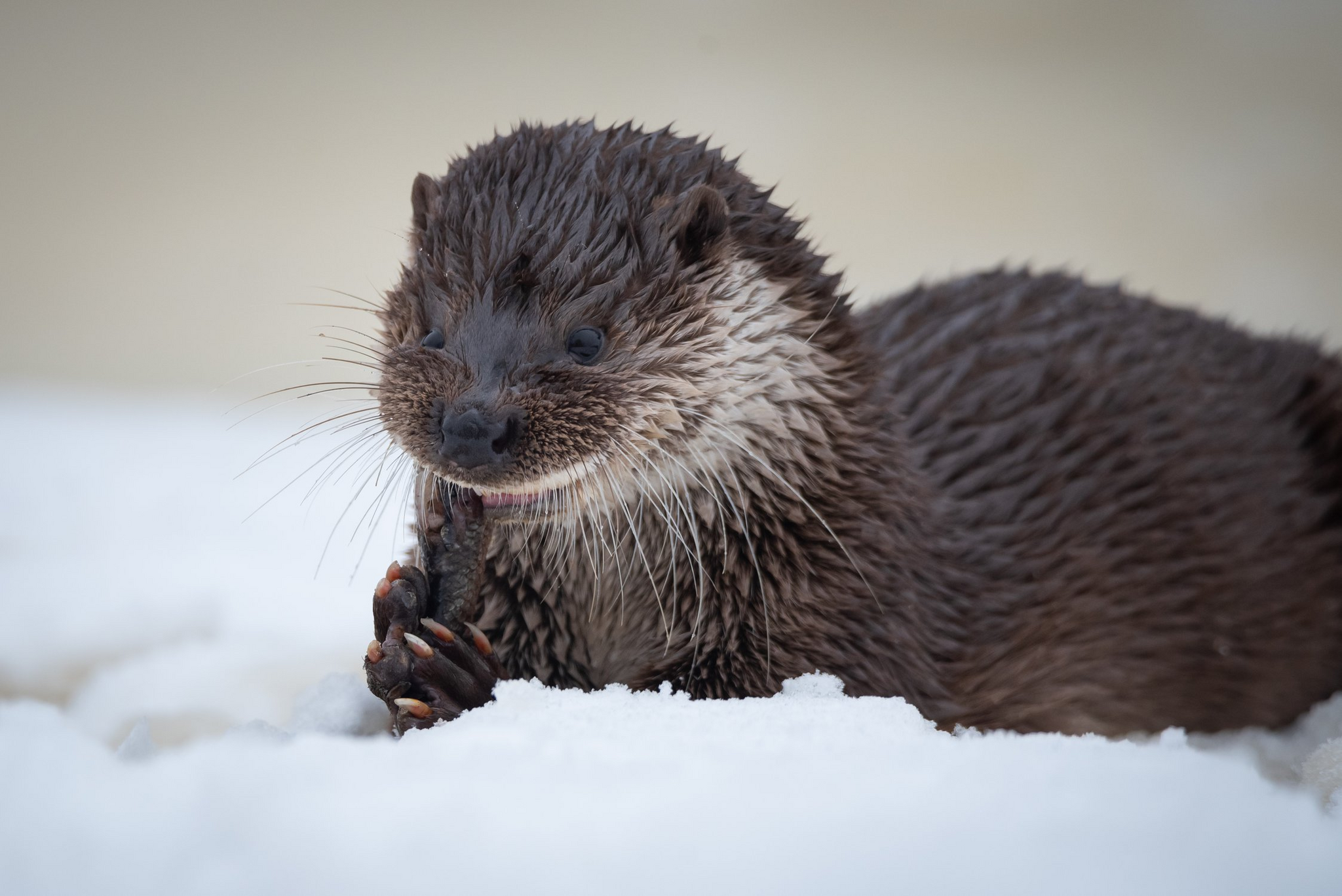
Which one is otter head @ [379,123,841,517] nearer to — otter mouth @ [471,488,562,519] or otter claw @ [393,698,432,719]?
otter mouth @ [471,488,562,519]

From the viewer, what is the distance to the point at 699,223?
4.44 ft

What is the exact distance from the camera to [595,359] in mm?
1288

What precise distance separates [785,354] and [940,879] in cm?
69

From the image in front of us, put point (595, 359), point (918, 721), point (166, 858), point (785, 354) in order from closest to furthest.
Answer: point (166, 858) < point (918, 721) < point (595, 359) < point (785, 354)

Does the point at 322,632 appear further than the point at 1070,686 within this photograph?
Yes

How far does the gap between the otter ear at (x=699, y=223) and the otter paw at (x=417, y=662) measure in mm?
474

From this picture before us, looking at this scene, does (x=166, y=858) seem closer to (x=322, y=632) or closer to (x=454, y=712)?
(x=454, y=712)

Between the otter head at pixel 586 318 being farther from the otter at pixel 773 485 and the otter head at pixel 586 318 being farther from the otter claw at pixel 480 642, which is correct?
the otter claw at pixel 480 642

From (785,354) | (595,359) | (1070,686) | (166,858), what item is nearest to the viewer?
(166,858)

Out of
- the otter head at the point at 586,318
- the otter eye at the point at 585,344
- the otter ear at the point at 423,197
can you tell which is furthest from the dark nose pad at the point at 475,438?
the otter ear at the point at 423,197

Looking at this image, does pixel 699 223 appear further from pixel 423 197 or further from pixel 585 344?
pixel 423 197

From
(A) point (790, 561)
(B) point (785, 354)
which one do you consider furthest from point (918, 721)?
(B) point (785, 354)

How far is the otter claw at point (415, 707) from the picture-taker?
121cm

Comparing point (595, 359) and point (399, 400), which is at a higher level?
point (595, 359)
